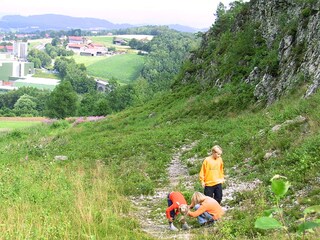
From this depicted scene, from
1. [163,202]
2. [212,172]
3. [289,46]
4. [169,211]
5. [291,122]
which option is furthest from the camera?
[289,46]

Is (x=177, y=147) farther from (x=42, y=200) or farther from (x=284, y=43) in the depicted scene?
(x=42, y=200)

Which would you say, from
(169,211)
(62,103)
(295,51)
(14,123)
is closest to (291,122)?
(169,211)

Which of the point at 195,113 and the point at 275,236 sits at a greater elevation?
the point at 275,236

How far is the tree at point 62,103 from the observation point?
84.8 m

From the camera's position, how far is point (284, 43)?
90.0 ft

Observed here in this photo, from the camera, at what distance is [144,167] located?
18.6 meters

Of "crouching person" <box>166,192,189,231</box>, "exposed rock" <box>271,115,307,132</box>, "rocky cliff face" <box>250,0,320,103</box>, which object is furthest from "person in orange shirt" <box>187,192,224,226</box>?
"rocky cliff face" <box>250,0,320,103</box>

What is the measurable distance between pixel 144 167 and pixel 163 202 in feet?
18.6

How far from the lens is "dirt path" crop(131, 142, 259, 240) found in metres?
9.67

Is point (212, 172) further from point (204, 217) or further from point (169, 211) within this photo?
point (169, 211)

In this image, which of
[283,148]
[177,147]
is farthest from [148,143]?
[283,148]

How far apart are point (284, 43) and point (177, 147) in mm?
10821

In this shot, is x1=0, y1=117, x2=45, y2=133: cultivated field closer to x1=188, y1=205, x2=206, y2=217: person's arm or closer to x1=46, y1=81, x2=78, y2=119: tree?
x1=46, y1=81, x2=78, y2=119: tree

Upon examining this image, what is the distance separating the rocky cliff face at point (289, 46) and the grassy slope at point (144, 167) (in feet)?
6.11
